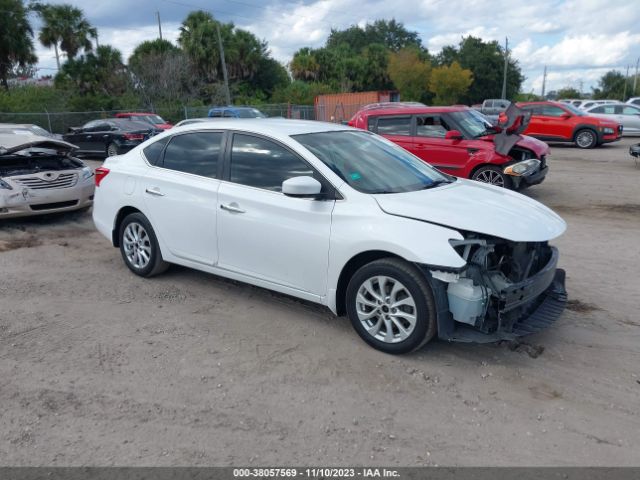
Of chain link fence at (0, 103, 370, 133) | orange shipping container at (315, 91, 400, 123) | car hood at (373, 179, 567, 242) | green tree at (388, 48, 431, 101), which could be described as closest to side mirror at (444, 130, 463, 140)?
car hood at (373, 179, 567, 242)

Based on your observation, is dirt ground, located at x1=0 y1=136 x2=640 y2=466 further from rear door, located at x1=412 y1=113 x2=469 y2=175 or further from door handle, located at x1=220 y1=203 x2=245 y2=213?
rear door, located at x1=412 y1=113 x2=469 y2=175

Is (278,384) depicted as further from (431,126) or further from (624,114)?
(624,114)

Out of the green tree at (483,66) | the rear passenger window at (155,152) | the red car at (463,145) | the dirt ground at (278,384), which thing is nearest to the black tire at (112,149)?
the red car at (463,145)

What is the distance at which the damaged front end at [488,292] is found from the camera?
3883 millimetres

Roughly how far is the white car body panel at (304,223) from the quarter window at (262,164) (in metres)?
0.08

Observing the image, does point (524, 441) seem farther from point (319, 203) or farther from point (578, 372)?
point (319, 203)

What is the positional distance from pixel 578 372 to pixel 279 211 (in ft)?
8.29

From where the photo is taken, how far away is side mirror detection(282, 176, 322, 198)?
427cm

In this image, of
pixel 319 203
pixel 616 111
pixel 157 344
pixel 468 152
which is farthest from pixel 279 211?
pixel 616 111

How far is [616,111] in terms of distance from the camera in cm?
2339

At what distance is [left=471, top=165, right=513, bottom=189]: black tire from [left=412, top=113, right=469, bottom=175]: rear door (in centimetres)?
32

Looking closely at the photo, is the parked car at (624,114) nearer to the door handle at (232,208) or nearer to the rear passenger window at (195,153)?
the rear passenger window at (195,153)

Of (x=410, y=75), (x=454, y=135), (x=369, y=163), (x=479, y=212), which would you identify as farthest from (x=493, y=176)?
(x=410, y=75)

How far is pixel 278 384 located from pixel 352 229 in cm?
124
